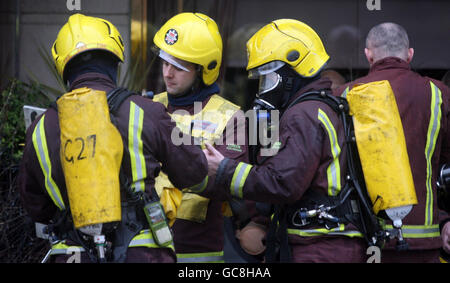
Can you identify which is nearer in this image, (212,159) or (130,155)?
(130,155)

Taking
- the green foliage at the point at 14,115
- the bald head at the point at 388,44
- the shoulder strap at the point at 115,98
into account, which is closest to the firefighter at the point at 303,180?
the shoulder strap at the point at 115,98

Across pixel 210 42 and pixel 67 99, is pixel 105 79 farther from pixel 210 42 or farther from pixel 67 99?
pixel 210 42

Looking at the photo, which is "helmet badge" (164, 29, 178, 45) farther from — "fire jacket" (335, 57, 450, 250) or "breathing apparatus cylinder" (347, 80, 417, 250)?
"breathing apparatus cylinder" (347, 80, 417, 250)

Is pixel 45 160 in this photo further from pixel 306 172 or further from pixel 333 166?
pixel 333 166

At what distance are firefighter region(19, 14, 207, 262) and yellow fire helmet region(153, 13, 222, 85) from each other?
83cm

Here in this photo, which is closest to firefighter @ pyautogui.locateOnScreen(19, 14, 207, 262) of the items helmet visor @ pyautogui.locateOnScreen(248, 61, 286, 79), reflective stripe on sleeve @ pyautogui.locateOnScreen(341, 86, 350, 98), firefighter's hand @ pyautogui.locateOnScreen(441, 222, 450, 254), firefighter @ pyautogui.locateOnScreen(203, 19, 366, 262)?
firefighter @ pyautogui.locateOnScreen(203, 19, 366, 262)

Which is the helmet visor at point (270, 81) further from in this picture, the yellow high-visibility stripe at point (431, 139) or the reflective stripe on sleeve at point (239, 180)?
the yellow high-visibility stripe at point (431, 139)

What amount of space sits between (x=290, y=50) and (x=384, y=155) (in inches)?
33.4

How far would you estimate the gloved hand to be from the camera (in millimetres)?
3855

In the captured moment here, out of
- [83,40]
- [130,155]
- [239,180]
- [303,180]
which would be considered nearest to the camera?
[130,155]

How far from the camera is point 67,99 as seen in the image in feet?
8.86

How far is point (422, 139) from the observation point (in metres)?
3.56

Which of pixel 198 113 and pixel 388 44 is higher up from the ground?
pixel 388 44

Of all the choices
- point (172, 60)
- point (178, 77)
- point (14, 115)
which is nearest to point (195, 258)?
point (178, 77)
